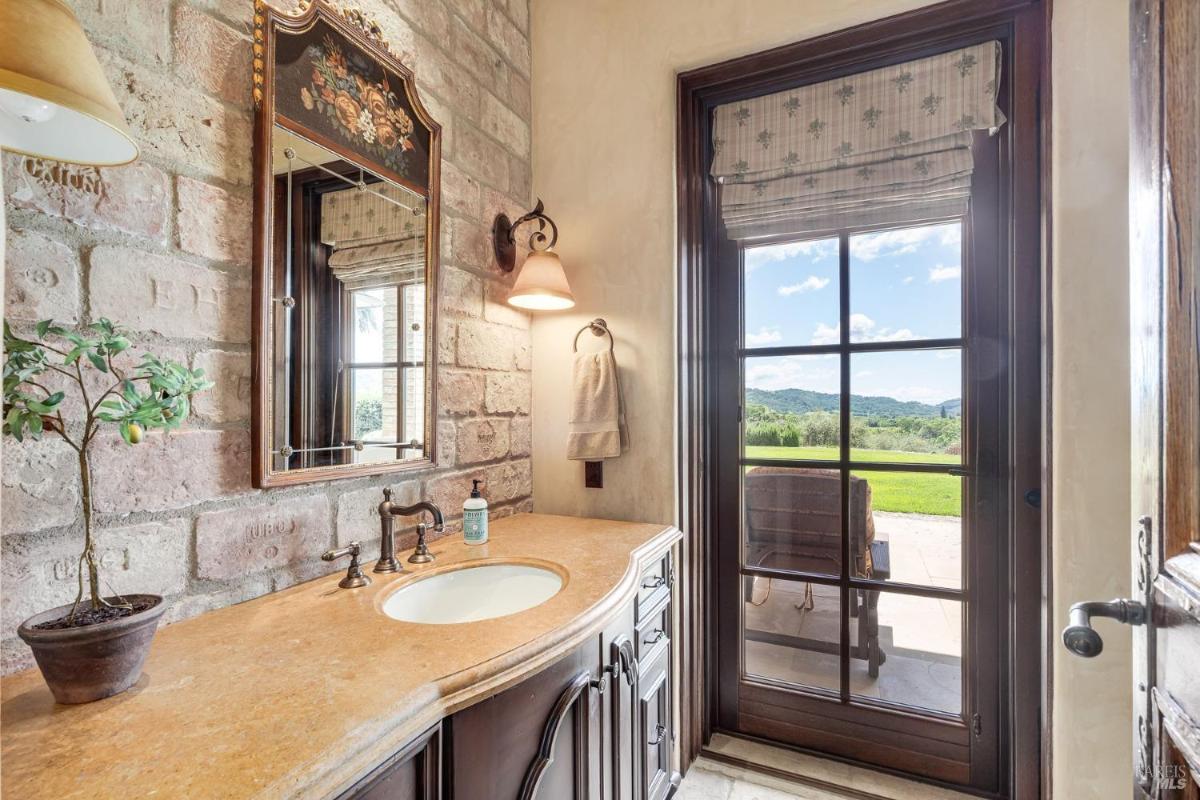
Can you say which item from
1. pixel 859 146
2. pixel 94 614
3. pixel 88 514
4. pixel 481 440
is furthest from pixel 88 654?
pixel 859 146

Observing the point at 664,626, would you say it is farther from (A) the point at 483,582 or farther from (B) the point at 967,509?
(B) the point at 967,509

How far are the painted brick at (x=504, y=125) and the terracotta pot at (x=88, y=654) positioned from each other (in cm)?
159

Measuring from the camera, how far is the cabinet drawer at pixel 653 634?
1.35m

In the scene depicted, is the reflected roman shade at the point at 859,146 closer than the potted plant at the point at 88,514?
No

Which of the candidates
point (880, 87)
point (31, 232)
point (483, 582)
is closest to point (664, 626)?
point (483, 582)

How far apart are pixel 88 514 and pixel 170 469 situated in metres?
0.21

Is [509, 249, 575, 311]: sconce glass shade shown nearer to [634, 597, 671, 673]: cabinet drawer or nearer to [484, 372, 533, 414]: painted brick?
[484, 372, 533, 414]: painted brick

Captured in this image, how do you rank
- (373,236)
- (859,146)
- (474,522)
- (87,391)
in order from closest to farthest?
(87,391) → (373,236) → (474,522) → (859,146)

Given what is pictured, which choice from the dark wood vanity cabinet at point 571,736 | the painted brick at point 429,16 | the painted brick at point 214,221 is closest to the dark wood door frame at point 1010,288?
the dark wood vanity cabinet at point 571,736

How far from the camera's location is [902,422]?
1.68 meters

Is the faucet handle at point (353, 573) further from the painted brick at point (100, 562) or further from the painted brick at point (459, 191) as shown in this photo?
the painted brick at point (459, 191)

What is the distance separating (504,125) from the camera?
1804 millimetres

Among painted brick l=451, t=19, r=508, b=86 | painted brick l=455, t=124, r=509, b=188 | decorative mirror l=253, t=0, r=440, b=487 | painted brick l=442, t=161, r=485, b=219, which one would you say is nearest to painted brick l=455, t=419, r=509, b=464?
decorative mirror l=253, t=0, r=440, b=487

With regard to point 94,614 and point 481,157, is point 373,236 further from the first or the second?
point 94,614
